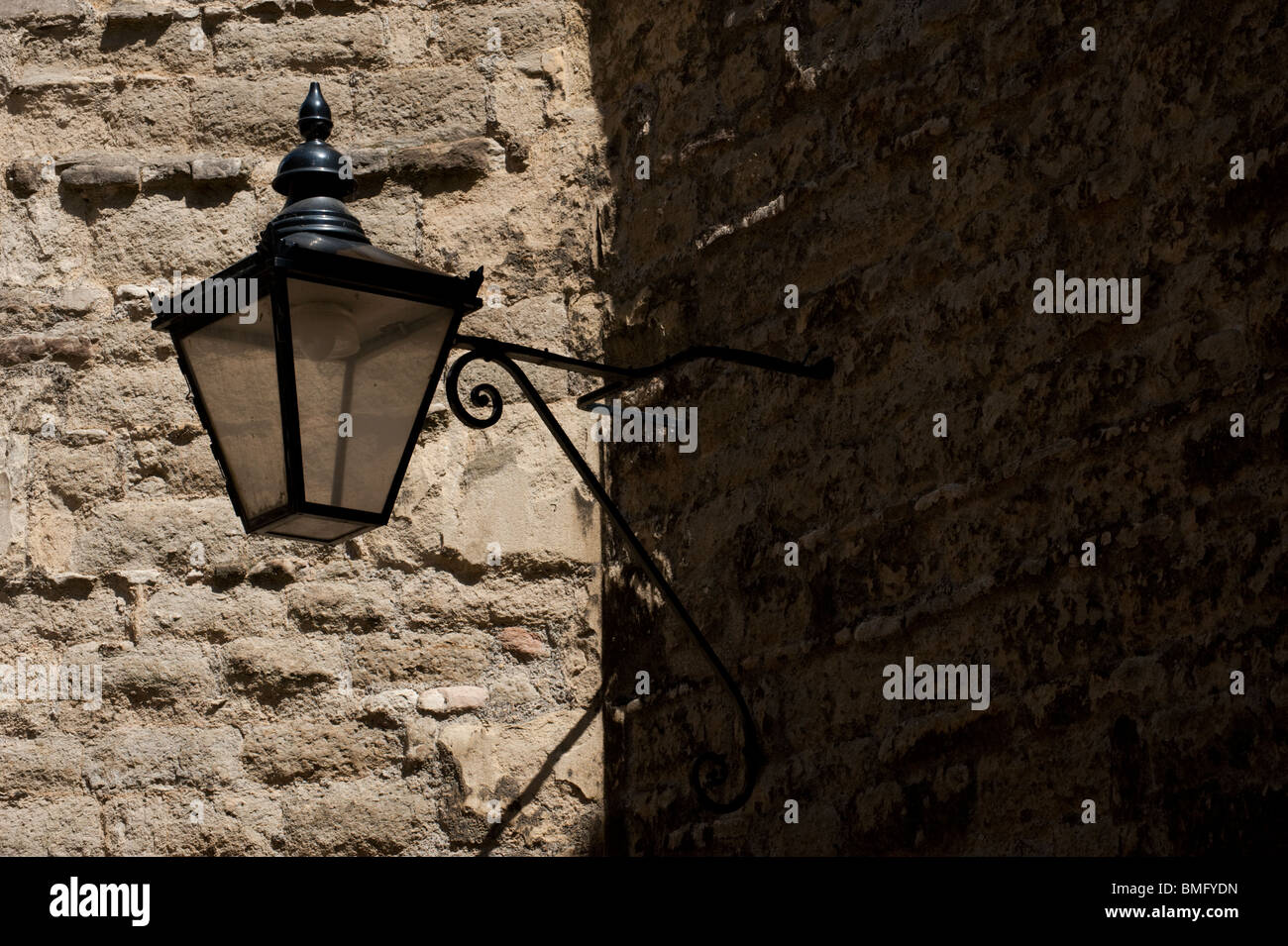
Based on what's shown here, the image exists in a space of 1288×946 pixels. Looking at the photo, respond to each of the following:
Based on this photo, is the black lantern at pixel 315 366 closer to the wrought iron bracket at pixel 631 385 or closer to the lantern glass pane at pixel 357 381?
the lantern glass pane at pixel 357 381

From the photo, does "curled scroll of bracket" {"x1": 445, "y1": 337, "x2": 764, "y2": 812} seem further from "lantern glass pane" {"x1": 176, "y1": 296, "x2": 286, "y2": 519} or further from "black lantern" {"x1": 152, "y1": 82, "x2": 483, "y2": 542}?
"lantern glass pane" {"x1": 176, "y1": 296, "x2": 286, "y2": 519}

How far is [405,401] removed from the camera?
8.29 ft

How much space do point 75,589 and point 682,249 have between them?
1619 mm

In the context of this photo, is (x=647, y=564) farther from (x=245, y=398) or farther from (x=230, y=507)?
(x=230, y=507)

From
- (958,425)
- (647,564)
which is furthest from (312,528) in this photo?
(958,425)

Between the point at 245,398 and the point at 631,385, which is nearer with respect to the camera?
the point at 245,398

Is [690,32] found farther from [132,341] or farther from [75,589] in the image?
[75,589]

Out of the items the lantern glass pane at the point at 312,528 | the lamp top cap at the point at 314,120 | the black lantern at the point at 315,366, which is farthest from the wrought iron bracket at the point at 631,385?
the lamp top cap at the point at 314,120

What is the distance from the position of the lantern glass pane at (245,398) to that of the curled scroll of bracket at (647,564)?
1.04 ft

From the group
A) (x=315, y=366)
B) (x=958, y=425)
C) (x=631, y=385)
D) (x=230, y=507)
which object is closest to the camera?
(x=315, y=366)

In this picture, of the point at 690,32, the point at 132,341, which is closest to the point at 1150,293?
the point at 690,32

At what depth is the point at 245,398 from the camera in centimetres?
247

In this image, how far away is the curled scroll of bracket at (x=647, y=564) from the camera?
2682mm

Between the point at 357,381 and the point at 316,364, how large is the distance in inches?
2.9
